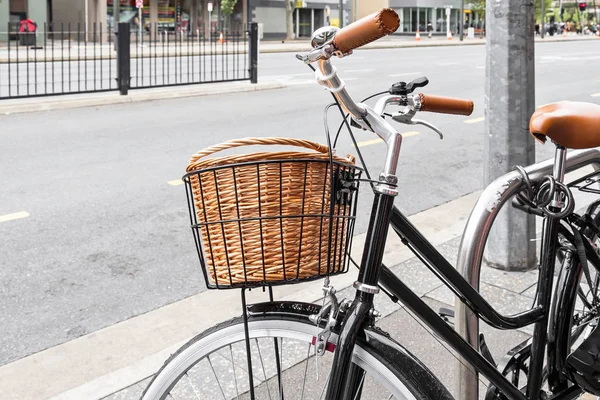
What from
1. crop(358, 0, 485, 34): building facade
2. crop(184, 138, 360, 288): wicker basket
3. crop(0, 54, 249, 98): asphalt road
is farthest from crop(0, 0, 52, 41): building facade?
crop(184, 138, 360, 288): wicker basket

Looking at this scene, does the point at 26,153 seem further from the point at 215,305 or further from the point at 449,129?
the point at 449,129

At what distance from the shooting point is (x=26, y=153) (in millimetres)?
8312


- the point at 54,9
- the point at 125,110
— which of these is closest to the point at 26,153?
the point at 125,110

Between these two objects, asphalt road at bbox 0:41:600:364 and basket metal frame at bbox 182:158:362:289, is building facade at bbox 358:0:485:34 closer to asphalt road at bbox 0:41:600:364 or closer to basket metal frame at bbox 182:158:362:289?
asphalt road at bbox 0:41:600:364

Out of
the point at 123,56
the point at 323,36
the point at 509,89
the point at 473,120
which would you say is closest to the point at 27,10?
the point at 123,56

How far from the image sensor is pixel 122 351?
350 cm

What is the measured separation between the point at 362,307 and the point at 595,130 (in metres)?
1.04

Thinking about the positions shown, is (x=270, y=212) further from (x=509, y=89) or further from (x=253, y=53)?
(x=253, y=53)

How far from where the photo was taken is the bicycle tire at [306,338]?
1701mm

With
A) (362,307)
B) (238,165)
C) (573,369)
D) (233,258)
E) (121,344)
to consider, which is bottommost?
(121,344)

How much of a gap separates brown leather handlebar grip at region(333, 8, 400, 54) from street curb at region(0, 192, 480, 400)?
6.65 feet

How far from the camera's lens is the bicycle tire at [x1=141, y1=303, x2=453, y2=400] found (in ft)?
5.58

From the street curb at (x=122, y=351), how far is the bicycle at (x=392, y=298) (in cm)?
109

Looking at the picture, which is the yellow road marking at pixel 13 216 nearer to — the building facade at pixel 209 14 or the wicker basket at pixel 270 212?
the wicker basket at pixel 270 212
